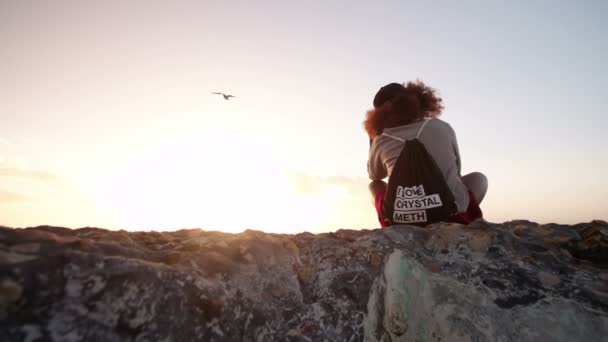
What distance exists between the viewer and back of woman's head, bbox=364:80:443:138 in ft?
12.2

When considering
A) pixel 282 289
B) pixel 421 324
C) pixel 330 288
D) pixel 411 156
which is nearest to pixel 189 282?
pixel 282 289

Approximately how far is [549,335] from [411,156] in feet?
5.63

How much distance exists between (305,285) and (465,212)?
2035 millimetres

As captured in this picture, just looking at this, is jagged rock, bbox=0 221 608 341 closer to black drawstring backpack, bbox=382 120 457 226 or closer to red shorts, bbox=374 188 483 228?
black drawstring backpack, bbox=382 120 457 226

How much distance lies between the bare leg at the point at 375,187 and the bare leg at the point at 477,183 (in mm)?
884

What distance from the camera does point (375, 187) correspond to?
4.07 metres

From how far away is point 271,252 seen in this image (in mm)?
2064

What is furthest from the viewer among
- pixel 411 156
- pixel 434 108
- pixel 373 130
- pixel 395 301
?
pixel 434 108

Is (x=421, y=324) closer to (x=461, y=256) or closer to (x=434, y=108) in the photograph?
(x=461, y=256)

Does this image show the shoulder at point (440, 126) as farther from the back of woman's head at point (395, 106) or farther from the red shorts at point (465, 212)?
the red shorts at point (465, 212)

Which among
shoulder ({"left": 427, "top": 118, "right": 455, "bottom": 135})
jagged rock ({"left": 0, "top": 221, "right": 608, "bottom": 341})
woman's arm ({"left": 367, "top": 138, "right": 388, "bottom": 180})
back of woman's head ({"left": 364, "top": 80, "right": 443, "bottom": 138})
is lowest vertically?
jagged rock ({"left": 0, "top": 221, "right": 608, "bottom": 341})

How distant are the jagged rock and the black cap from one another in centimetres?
184

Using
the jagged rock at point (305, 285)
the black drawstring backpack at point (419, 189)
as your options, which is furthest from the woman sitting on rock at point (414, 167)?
the jagged rock at point (305, 285)

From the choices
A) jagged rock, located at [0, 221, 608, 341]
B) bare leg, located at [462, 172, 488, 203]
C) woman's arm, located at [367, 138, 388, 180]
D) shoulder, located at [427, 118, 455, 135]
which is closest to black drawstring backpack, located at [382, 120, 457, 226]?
shoulder, located at [427, 118, 455, 135]
